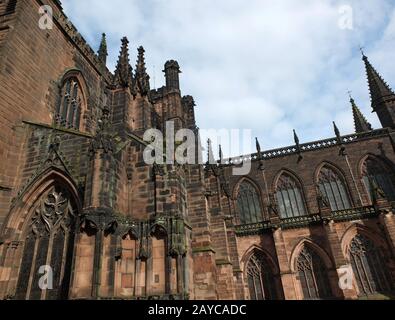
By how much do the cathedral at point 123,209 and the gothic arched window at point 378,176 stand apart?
0.35 feet

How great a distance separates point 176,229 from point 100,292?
6.62 feet

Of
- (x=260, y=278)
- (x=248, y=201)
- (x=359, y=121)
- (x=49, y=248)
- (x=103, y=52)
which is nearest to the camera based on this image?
(x=49, y=248)

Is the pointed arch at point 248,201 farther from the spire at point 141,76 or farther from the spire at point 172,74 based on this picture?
the spire at point 141,76

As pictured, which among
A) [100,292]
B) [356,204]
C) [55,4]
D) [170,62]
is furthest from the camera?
[356,204]

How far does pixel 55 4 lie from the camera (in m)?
12.6

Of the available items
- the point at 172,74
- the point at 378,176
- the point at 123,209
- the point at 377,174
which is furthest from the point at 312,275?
the point at 123,209

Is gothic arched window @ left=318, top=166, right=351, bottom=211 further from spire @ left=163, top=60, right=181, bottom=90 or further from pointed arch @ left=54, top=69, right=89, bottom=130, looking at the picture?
pointed arch @ left=54, top=69, right=89, bottom=130

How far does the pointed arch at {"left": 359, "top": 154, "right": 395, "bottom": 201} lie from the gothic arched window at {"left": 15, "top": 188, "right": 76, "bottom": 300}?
2138cm

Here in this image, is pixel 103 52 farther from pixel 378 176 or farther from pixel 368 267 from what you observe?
pixel 378 176

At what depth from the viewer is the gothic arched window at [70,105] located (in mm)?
11617

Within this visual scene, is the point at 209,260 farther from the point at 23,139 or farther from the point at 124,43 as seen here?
the point at 124,43

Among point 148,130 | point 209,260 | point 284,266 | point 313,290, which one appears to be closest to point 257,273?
point 284,266

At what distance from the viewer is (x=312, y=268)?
18938mm

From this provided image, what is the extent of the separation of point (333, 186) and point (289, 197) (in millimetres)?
3400
